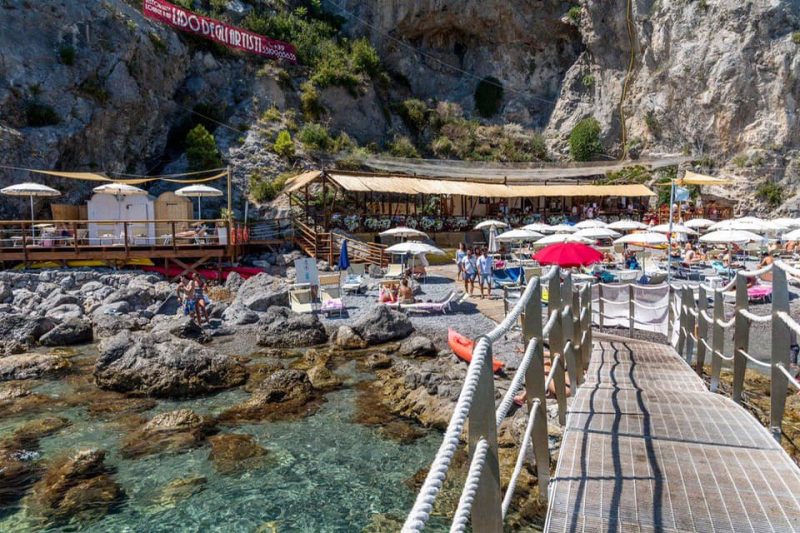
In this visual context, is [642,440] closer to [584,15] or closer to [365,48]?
[365,48]

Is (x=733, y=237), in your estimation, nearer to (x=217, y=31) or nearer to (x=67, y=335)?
(x=67, y=335)

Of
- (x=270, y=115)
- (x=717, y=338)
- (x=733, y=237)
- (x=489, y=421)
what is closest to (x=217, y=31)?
(x=270, y=115)

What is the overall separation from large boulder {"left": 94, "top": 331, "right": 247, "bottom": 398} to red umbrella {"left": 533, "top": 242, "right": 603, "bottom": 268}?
7.44 metres

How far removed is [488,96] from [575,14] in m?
9.58

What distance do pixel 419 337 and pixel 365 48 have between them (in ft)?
126

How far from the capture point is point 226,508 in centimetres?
633

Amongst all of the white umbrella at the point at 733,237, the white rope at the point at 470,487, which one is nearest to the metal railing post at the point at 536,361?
the white rope at the point at 470,487

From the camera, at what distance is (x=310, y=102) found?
41.0 meters

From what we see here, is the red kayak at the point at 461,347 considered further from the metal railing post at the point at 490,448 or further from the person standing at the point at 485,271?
the metal railing post at the point at 490,448

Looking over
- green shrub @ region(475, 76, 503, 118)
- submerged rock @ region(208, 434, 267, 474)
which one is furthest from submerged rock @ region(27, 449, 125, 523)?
green shrub @ region(475, 76, 503, 118)

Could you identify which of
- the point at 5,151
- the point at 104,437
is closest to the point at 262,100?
the point at 5,151

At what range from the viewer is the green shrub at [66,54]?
97.7 feet

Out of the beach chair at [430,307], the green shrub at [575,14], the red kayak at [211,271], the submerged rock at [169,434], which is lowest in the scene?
the submerged rock at [169,434]

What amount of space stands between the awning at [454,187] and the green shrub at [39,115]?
13.2m
